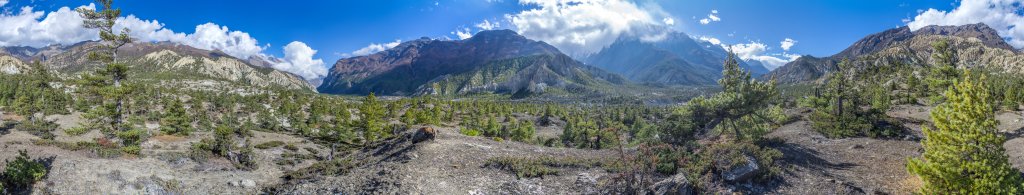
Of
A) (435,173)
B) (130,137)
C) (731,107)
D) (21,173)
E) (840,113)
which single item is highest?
(731,107)

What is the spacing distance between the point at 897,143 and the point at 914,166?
25.5 meters

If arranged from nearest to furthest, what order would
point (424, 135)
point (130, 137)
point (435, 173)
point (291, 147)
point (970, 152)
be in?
point (970, 152), point (435, 173), point (130, 137), point (424, 135), point (291, 147)

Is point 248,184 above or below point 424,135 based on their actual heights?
below

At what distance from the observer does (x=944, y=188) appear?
17.5 metres

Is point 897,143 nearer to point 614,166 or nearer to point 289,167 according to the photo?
point 614,166

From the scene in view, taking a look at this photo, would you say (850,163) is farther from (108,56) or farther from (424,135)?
(108,56)

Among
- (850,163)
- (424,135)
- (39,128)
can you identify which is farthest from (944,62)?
(39,128)

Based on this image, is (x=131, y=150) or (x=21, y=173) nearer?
(x=21, y=173)

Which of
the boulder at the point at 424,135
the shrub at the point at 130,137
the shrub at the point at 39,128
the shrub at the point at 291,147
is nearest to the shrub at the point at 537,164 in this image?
the boulder at the point at 424,135

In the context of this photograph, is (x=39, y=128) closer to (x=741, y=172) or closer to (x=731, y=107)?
(x=741, y=172)

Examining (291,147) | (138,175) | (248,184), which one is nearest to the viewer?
(138,175)

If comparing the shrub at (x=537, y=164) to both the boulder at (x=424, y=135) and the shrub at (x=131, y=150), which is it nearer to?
the boulder at (x=424, y=135)

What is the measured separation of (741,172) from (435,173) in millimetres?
17153

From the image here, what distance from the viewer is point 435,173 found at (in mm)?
27031
